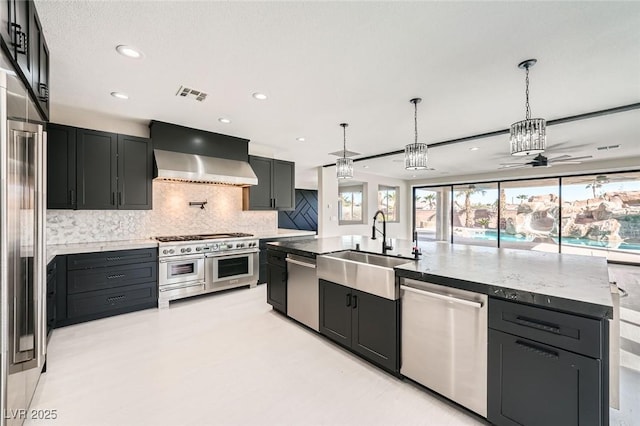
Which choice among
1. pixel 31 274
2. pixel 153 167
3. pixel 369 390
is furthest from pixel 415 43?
pixel 153 167

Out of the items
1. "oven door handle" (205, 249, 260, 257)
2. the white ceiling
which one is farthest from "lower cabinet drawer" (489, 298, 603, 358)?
"oven door handle" (205, 249, 260, 257)

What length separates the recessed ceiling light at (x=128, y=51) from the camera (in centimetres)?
208

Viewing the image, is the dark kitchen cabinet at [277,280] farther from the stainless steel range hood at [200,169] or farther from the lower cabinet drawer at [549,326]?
the lower cabinet drawer at [549,326]

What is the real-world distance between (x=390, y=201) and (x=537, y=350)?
27.1 feet

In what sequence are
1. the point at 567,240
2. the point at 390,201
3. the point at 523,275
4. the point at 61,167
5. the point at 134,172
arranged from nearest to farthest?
the point at 523,275 < the point at 61,167 < the point at 134,172 < the point at 567,240 < the point at 390,201

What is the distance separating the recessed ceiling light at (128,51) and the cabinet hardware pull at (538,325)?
3.22 metres

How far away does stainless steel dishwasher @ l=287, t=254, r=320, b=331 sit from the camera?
2.88 meters

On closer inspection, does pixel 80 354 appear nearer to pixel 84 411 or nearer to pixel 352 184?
pixel 84 411

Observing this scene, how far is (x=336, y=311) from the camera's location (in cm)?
263

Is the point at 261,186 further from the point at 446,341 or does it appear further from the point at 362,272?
the point at 446,341

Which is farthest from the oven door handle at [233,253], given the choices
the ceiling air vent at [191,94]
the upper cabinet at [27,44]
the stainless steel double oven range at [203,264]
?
the upper cabinet at [27,44]

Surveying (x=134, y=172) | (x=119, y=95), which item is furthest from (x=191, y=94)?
(x=134, y=172)

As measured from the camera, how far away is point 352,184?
8789mm

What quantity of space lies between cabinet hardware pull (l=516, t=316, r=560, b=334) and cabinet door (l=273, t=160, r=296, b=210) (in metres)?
4.40
